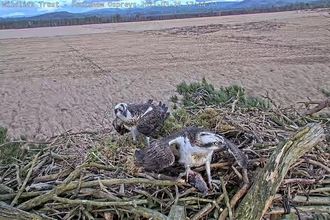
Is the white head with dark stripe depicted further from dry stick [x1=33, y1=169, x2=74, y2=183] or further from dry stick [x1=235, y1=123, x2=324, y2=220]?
dry stick [x1=235, y1=123, x2=324, y2=220]

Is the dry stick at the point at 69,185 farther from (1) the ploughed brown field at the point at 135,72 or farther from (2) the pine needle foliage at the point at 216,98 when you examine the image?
(1) the ploughed brown field at the point at 135,72

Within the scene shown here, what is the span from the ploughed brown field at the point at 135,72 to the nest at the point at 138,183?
571cm

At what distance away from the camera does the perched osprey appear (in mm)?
3072

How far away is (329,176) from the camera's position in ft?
8.94

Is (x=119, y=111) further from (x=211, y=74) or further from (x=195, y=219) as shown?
(x=211, y=74)

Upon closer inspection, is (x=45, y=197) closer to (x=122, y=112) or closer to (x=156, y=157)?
(x=156, y=157)

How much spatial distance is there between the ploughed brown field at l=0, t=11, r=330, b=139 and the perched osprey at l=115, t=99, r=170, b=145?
5481 millimetres

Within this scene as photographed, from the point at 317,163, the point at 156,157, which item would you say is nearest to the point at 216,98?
the point at 317,163

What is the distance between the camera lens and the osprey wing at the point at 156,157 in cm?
242

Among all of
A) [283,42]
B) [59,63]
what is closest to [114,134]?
[59,63]

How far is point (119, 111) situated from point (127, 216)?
1.02 meters

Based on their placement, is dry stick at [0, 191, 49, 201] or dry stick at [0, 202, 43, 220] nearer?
dry stick at [0, 202, 43, 220]

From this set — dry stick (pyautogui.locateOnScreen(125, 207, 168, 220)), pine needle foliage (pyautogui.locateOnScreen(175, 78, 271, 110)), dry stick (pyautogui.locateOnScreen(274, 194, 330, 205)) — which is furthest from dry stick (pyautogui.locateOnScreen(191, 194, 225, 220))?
pine needle foliage (pyautogui.locateOnScreen(175, 78, 271, 110))

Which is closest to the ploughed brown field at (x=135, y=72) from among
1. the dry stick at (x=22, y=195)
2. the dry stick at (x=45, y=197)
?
the dry stick at (x=22, y=195)
